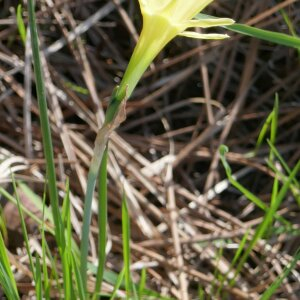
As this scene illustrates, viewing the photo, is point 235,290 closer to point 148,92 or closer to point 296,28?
point 148,92

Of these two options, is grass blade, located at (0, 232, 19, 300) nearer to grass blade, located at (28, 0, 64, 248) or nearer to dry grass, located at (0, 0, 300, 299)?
grass blade, located at (28, 0, 64, 248)

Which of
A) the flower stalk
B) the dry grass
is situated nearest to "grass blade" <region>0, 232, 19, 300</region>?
the flower stalk

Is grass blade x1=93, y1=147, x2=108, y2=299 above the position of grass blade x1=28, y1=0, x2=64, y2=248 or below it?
below

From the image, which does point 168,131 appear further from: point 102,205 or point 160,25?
point 160,25

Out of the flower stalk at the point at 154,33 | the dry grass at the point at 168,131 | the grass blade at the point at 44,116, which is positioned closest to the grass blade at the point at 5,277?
the grass blade at the point at 44,116

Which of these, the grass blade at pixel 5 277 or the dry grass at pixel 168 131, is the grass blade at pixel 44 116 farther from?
the dry grass at pixel 168 131

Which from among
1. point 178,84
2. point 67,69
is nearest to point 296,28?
point 178,84
